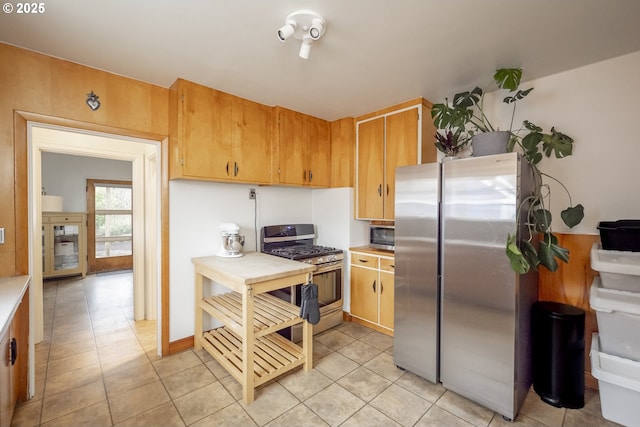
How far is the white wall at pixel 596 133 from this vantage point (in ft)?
6.68

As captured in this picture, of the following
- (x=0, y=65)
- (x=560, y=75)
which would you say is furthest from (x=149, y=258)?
(x=560, y=75)

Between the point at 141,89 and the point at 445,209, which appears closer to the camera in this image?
the point at 445,209

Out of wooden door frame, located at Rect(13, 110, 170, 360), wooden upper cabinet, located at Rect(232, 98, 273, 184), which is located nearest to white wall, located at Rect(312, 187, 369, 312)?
wooden upper cabinet, located at Rect(232, 98, 273, 184)

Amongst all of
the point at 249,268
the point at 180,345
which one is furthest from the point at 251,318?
the point at 180,345

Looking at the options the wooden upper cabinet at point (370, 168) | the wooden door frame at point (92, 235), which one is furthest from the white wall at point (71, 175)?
the wooden upper cabinet at point (370, 168)

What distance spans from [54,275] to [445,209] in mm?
6769

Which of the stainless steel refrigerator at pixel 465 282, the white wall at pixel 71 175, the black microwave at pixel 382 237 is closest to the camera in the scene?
the stainless steel refrigerator at pixel 465 282

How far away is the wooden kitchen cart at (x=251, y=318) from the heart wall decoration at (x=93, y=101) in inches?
58.5

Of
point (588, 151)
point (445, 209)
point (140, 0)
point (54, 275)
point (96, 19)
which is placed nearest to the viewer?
point (140, 0)

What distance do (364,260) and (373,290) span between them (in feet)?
1.13

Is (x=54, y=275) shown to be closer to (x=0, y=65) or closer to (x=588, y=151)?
(x=0, y=65)

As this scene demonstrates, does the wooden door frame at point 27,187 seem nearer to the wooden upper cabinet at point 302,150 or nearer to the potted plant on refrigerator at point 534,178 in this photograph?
the wooden upper cabinet at point 302,150

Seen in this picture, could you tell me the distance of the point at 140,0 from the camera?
1509 millimetres

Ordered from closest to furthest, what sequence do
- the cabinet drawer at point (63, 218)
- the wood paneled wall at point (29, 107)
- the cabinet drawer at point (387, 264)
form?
the wood paneled wall at point (29, 107), the cabinet drawer at point (387, 264), the cabinet drawer at point (63, 218)
